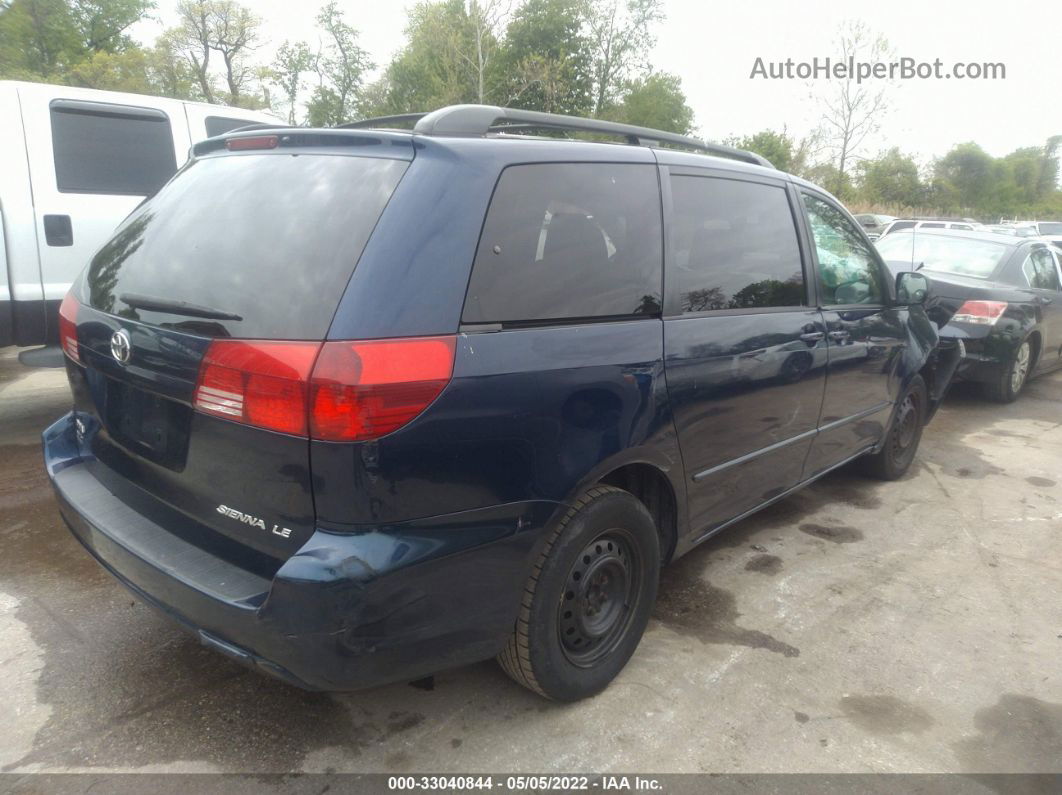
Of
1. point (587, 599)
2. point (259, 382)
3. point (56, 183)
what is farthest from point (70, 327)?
point (56, 183)

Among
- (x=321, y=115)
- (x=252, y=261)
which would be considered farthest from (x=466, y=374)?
(x=321, y=115)

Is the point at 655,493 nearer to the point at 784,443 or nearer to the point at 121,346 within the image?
the point at 784,443

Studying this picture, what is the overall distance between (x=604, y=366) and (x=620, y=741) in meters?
1.20

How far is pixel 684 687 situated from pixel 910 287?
2.90 meters

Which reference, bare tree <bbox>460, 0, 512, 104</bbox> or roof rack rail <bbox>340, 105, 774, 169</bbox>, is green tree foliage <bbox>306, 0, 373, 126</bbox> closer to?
bare tree <bbox>460, 0, 512, 104</bbox>

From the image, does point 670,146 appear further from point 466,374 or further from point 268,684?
point 268,684

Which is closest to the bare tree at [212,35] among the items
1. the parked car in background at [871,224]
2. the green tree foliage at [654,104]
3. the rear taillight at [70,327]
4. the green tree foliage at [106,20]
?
the green tree foliage at [106,20]

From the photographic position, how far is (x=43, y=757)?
225 cm

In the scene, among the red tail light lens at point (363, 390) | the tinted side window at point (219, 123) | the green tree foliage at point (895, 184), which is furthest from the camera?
the green tree foliage at point (895, 184)

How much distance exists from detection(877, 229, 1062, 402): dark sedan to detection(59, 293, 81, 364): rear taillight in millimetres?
6073

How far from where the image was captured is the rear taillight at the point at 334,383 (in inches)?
72.9

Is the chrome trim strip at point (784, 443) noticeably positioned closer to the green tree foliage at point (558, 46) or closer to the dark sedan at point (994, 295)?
the dark sedan at point (994, 295)

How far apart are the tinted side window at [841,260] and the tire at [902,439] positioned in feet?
3.03

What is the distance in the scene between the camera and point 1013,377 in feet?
24.1
